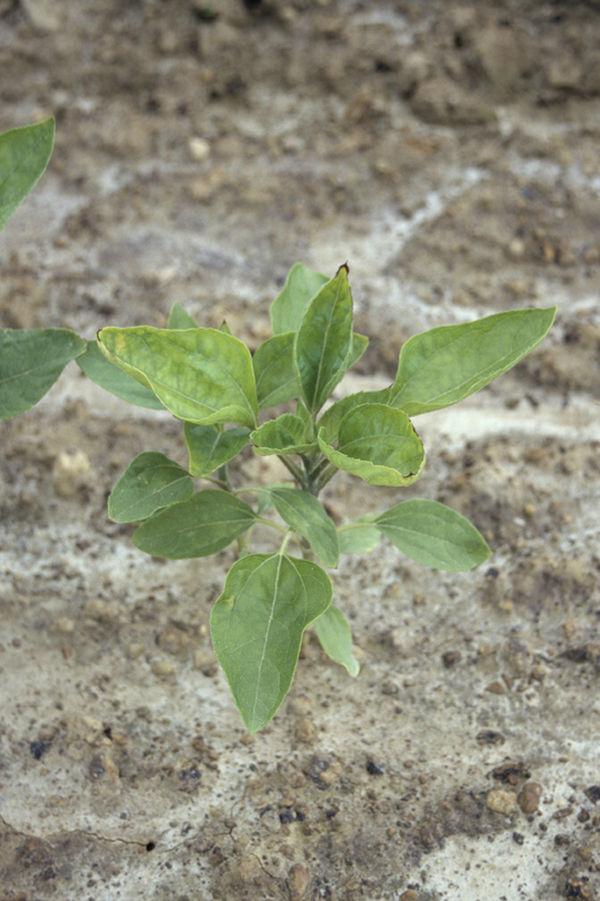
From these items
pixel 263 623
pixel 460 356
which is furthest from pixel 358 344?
pixel 263 623

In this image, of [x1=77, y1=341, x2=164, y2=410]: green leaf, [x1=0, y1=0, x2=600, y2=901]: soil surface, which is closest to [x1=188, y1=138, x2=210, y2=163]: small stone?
[x1=0, y1=0, x2=600, y2=901]: soil surface

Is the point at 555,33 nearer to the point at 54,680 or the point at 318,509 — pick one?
the point at 318,509

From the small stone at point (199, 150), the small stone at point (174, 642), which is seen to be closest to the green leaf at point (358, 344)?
the small stone at point (174, 642)

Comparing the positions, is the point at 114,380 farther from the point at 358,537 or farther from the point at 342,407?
Answer: the point at 358,537

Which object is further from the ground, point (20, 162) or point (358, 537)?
point (20, 162)

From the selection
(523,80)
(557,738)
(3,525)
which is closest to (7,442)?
(3,525)

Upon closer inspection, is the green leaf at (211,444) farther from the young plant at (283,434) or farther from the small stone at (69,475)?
the small stone at (69,475)
